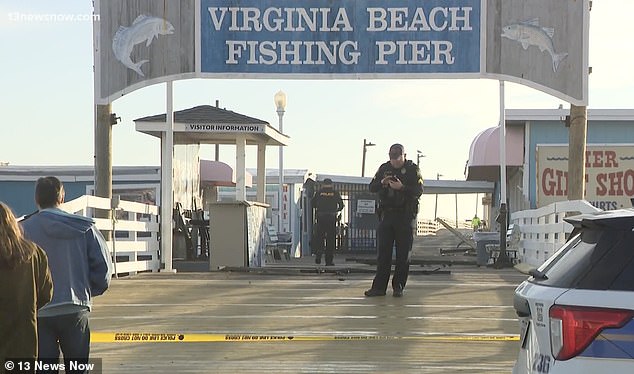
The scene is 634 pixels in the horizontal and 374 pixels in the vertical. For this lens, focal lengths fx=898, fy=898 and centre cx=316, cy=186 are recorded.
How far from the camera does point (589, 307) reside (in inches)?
141

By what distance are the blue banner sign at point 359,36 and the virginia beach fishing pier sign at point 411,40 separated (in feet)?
0.05

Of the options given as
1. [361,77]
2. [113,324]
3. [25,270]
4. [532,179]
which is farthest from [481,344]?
[532,179]

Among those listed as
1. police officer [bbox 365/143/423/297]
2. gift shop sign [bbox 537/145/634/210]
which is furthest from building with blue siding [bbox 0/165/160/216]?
police officer [bbox 365/143/423/297]

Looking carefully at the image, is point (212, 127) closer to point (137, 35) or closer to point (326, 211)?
point (326, 211)

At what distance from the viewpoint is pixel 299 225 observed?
28500 millimetres

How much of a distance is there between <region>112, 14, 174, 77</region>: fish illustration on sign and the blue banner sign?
1.10 meters

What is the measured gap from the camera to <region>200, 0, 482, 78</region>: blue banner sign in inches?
517

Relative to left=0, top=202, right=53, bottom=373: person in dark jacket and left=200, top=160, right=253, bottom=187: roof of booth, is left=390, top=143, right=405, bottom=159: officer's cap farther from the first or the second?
left=200, top=160, right=253, bottom=187: roof of booth

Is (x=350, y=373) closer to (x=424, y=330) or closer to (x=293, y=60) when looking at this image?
(x=424, y=330)

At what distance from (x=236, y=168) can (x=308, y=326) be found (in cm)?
977

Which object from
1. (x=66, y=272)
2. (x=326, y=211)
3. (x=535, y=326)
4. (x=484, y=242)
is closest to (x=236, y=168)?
(x=326, y=211)

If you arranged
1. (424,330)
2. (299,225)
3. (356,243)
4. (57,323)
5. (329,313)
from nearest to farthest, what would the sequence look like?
(57,323) < (424,330) < (329,313) < (356,243) < (299,225)

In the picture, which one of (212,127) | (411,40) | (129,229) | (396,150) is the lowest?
(129,229)

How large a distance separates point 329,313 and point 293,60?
5263mm
